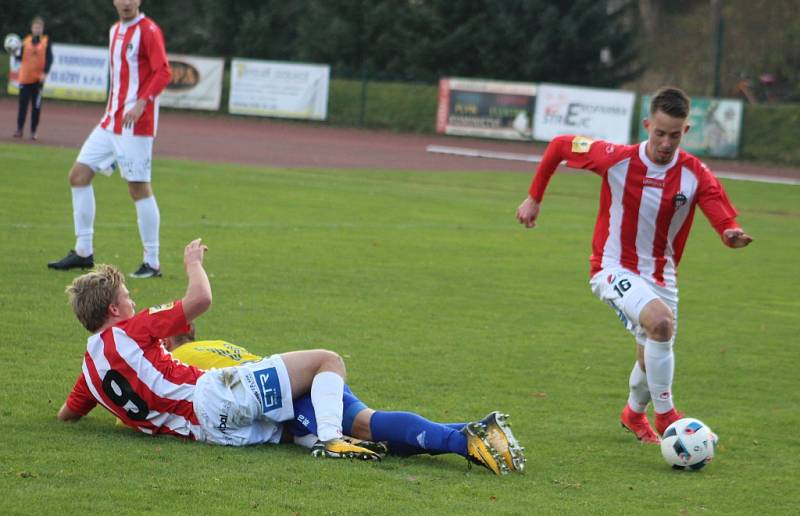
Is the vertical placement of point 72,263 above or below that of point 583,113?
below

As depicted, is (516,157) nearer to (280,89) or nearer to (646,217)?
(280,89)

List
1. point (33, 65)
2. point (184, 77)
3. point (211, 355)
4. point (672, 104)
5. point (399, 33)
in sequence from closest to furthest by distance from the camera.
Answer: point (211, 355), point (672, 104), point (33, 65), point (184, 77), point (399, 33)

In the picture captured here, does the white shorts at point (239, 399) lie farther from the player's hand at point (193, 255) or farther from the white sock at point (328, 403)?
the player's hand at point (193, 255)

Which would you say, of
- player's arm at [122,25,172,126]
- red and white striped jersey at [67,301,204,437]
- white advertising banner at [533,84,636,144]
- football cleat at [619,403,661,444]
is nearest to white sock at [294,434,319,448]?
red and white striped jersey at [67,301,204,437]

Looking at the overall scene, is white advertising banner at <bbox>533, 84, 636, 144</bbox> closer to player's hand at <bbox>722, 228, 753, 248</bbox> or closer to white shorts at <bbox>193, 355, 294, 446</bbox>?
player's hand at <bbox>722, 228, 753, 248</bbox>

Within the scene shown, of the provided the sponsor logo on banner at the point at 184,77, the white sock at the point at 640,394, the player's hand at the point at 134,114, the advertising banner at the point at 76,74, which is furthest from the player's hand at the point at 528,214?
the sponsor logo on banner at the point at 184,77

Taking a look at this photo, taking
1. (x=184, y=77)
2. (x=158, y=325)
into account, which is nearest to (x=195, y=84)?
(x=184, y=77)

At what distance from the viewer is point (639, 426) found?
21.9ft

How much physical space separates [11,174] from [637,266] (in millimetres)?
12483

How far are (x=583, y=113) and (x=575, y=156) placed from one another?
25594mm

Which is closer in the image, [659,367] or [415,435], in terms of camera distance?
[415,435]

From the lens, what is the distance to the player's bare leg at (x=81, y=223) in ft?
34.5

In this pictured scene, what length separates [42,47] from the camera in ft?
78.8

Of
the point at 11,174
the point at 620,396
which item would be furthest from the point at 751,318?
the point at 11,174
